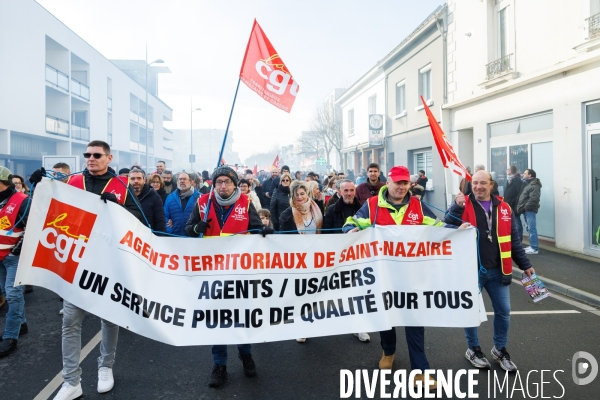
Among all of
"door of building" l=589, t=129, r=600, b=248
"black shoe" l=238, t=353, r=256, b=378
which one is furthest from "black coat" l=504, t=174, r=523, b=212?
"black shoe" l=238, t=353, r=256, b=378

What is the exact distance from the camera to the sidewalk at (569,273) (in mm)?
6814

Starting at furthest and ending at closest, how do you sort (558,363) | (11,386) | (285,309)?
(558,363) → (11,386) → (285,309)

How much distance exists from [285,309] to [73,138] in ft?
109

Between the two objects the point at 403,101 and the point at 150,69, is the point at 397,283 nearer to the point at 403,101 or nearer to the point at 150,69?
the point at 403,101

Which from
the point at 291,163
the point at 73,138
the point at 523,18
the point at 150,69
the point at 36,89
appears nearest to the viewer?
the point at 523,18

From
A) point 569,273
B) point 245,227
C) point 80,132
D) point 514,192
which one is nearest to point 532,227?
point 514,192

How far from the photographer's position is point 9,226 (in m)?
4.84

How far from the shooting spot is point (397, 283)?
3.76m

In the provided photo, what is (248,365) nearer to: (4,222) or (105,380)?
(105,380)

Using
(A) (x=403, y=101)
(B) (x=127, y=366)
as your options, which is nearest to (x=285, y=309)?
(B) (x=127, y=366)

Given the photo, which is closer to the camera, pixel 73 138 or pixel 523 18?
pixel 523 18

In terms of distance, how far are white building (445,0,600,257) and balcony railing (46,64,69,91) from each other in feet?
80.1

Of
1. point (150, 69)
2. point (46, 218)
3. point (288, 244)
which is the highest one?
point (150, 69)

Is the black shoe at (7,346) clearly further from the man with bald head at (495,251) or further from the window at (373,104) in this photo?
the window at (373,104)
